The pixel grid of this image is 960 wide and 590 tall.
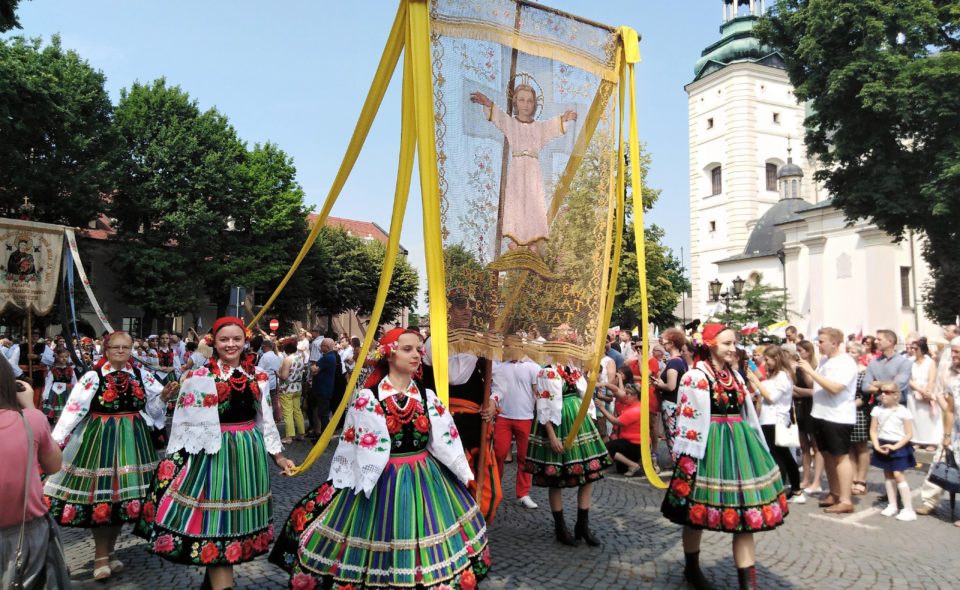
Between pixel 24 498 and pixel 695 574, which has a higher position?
pixel 24 498

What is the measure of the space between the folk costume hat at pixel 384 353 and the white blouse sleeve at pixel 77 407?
2.79 meters

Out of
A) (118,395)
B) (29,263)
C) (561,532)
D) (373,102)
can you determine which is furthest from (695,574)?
(29,263)

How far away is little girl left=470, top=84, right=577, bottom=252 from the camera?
4387mm

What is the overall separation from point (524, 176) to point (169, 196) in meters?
31.0

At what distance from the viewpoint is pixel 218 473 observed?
165 inches

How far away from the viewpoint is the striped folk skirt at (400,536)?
3404 millimetres

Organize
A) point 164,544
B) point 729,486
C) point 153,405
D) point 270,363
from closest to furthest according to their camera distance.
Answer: point 164,544
point 729,486
point 153,405
point 270,363

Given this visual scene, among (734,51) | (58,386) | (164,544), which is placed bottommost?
(164,544)

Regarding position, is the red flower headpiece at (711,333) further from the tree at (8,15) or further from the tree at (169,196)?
the tree at (169,196)

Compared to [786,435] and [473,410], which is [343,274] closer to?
[786,435]

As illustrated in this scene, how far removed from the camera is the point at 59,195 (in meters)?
26.2

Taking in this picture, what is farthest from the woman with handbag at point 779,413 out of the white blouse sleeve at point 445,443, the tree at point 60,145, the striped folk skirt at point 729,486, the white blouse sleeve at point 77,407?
the tree at point 60,145

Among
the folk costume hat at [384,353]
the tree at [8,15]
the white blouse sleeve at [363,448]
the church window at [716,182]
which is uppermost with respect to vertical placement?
the church window at [716,182]

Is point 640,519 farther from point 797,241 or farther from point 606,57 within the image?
point 797,241
